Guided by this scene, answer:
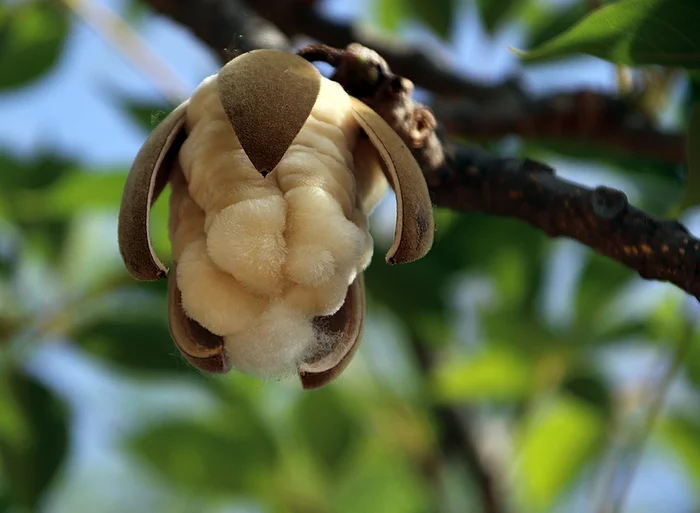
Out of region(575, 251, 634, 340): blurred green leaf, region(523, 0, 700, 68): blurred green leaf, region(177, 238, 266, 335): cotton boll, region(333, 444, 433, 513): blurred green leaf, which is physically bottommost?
region(333, 444, 433, 513): blurred green leaf

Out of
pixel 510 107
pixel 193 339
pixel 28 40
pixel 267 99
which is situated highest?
pixel 267 99

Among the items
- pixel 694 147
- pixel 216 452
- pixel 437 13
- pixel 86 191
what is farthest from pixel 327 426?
pixel 694 147

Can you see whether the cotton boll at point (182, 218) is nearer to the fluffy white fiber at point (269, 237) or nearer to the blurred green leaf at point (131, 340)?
the fluffy white fiber at point (269, 237)

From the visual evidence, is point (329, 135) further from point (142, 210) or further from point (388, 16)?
point (388, 16)

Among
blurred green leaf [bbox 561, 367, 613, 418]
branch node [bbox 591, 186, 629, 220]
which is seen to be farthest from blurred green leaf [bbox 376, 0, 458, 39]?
branch node [bbox 591, 186, 629, 220]

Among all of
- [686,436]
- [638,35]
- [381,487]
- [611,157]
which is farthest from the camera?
[381,487]

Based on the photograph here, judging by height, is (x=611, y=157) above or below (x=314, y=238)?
below

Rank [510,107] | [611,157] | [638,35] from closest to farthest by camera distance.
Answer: [638,35], [510,107], [611,157]

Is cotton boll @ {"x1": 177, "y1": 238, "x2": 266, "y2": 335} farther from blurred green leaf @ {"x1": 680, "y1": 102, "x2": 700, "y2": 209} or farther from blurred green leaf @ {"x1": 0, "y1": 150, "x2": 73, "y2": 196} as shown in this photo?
blurred green leaf @ {"x1": 0, "y1": 150, "x2": 73, "y2": 196}
